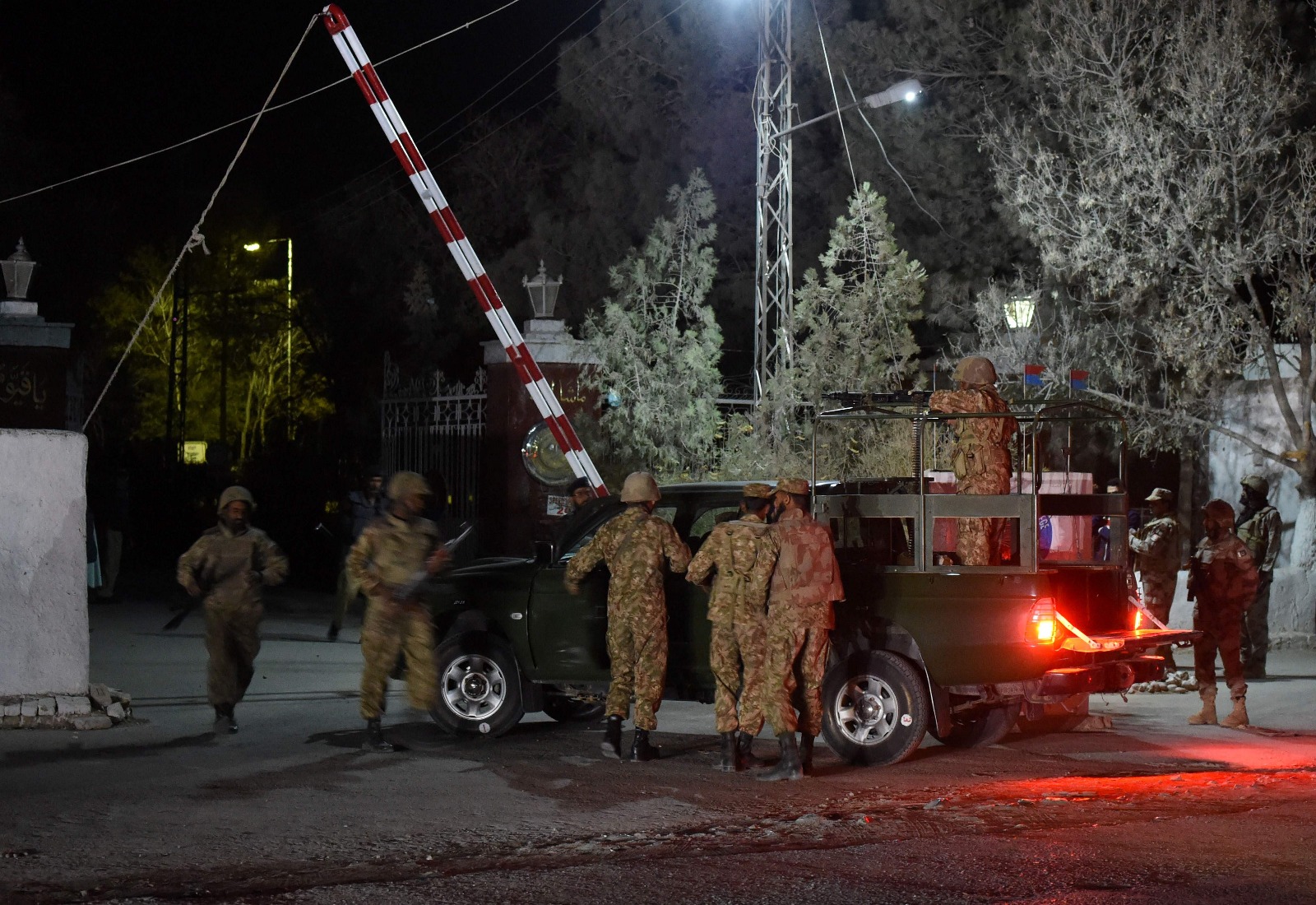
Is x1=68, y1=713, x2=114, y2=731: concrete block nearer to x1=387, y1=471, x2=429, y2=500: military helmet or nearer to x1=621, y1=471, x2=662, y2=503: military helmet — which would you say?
x1=387, y1=471, x2=429, y2=500: military helmet

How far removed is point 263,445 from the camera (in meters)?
30.9

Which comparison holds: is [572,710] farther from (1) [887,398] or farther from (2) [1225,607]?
(2) [1225,607]

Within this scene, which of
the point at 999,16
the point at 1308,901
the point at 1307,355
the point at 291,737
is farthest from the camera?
the point at 999,16

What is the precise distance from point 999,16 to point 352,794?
18.4m

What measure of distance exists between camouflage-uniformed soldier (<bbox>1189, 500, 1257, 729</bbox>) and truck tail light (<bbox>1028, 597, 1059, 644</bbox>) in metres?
2.45

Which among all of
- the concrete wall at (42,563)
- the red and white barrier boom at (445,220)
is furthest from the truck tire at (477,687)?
the red and white barrier boom at (445,220)

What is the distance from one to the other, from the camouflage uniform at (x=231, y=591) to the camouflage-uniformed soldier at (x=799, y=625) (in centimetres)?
352

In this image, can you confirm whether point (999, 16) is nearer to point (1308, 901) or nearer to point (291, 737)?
point (291, 737)

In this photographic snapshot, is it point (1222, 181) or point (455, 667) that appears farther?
point (1222, 181)

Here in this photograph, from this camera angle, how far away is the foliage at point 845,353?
703 inches

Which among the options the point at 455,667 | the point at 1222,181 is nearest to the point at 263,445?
the point at 1222,181

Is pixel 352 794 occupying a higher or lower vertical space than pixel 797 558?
lower

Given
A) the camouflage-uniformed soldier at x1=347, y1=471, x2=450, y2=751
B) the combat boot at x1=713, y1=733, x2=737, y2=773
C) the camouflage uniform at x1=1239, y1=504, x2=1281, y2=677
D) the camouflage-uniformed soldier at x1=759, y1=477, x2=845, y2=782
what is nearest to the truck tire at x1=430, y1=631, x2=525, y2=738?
the camouflage-uniformed soldier at x1=347, y1=471, x2=450, y2=751

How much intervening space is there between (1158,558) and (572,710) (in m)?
4.97
